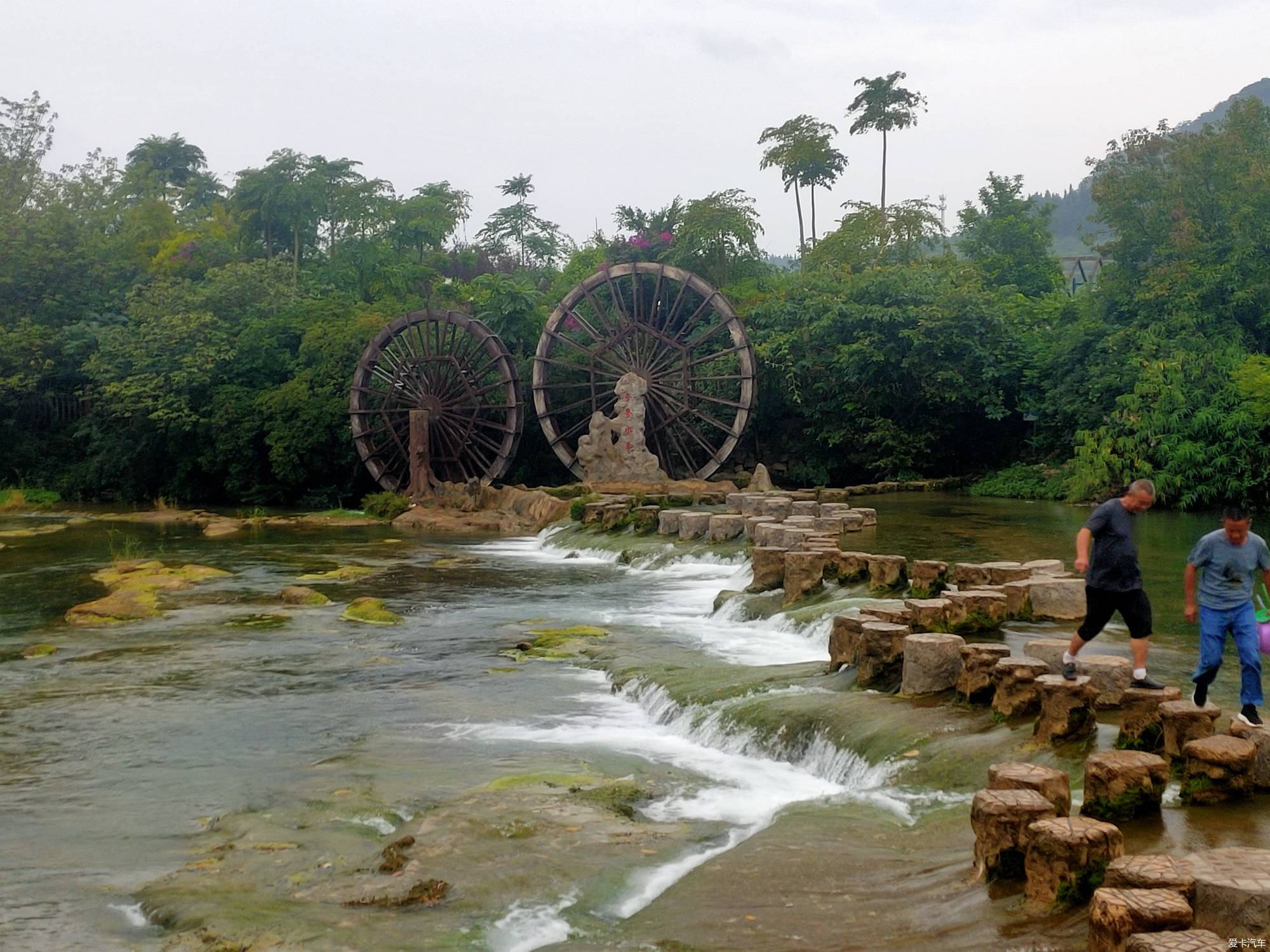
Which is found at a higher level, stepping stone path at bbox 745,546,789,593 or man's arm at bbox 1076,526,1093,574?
man's arm at bbox 1076,526,1093,574

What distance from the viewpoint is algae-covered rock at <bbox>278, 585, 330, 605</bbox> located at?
16297 millimetres

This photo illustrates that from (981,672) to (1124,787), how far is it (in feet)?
7.89

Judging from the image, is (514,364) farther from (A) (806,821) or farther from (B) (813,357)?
(A) (806,821)

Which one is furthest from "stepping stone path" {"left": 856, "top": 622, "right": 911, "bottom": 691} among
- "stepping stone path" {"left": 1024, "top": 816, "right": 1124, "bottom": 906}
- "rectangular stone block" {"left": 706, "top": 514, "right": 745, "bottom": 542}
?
"rectangular stone block" {"left": 706, "top": 514, "right": 745, "bottom": 542}

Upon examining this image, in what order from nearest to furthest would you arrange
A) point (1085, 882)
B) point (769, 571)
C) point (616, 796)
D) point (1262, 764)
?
1. point (1085, 882)
2. point (1262, 764)
3. point (616, 796)
4. point (769, 571)

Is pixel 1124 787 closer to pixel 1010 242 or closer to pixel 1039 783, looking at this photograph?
pixel 1039 783

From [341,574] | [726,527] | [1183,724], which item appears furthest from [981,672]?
[341,574]

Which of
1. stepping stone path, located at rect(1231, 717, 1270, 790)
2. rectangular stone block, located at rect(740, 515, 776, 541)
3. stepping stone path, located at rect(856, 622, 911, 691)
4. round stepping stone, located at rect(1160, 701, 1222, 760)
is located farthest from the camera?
rectangular stone block, located at rect(740, 515, 776, 541)

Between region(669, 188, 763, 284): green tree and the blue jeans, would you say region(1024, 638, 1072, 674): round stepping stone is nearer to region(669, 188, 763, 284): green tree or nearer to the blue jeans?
the blue jeans

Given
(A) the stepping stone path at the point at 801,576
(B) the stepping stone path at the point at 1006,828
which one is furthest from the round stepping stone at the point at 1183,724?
(A) the stepping stone path at the point at 801,576

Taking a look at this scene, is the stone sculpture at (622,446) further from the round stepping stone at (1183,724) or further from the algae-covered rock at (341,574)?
the round stepping stone at (1183,724)

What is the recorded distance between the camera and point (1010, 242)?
4028 cm

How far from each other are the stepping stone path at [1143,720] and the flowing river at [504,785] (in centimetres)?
33

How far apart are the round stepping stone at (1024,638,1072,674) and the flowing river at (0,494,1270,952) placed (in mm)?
717
